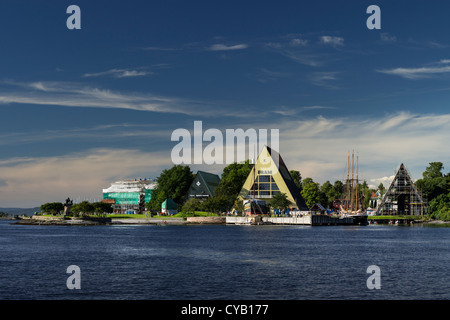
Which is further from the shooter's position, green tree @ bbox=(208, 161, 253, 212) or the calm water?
green tree @ bbox=(208, 161, 253, 212)

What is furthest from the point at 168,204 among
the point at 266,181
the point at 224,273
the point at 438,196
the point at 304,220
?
the point at 224,273

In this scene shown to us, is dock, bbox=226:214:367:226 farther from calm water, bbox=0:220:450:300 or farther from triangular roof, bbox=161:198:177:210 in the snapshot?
calm water, bbox=0:220:450:300

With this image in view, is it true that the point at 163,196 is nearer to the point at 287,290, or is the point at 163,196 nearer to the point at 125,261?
the point at 125,261

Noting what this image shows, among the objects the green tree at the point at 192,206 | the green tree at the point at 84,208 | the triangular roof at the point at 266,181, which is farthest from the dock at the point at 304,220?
the green tree at the point at 84,208

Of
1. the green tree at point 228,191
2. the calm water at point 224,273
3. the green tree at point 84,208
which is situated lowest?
the calm water at point 224,273

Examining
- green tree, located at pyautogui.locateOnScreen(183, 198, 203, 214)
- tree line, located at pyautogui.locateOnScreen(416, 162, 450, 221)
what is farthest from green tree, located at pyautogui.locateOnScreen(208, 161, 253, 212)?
tree line, located at pyautogui.locateOnScreen(416, 162, 450, 221)

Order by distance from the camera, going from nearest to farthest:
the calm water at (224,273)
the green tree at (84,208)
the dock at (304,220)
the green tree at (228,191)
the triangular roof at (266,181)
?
the calm water at (224,273), the dock at (304,220), the green tree at (228,191), the green tree at (84,208), the triangular roof at (266,181)

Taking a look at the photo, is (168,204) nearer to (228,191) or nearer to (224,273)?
(228,191)

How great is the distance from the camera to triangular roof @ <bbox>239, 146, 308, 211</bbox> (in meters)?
187

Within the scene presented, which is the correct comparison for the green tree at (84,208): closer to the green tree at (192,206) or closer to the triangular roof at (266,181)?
the green tree at (192,206)

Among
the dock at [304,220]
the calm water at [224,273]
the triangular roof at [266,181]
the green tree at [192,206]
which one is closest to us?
the calm water at [224,273]

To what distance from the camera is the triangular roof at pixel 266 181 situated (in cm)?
18712
